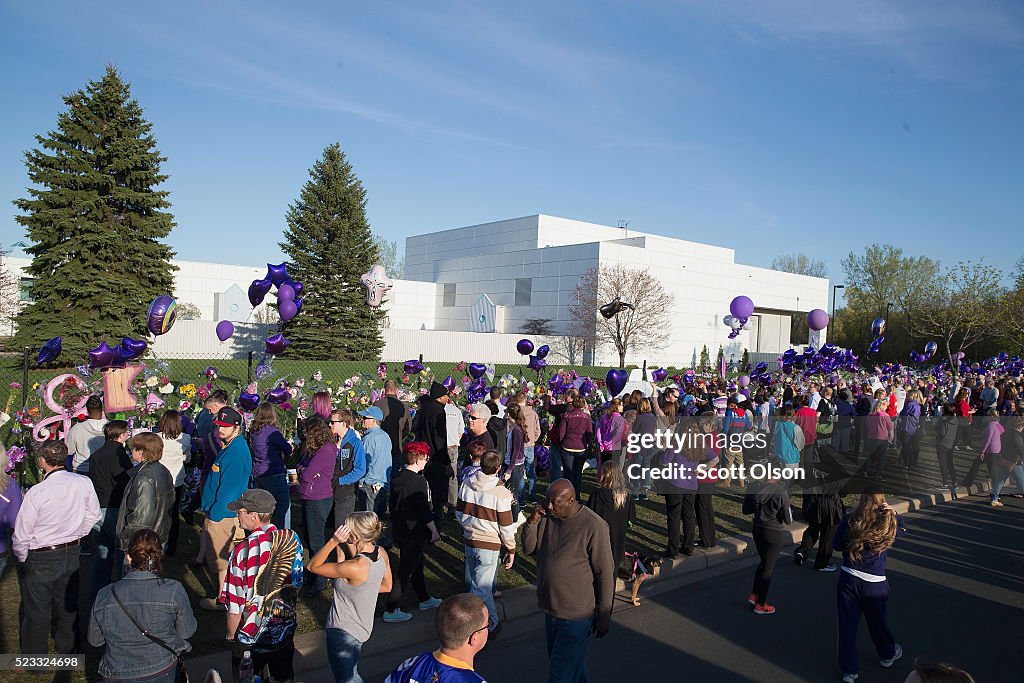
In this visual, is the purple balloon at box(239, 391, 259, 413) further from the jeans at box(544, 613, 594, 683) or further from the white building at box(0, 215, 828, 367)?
the white building at box(0, 215, 828, 367)

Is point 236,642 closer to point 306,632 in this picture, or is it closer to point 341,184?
point 306,632

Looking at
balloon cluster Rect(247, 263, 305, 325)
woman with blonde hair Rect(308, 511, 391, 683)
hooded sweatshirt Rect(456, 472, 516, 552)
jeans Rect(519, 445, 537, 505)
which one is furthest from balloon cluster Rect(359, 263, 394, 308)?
woman with blonde hair Rect(308, 511, 391, 683)

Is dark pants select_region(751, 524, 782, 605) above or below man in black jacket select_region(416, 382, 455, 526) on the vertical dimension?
below

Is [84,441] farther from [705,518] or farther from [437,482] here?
[705,518]

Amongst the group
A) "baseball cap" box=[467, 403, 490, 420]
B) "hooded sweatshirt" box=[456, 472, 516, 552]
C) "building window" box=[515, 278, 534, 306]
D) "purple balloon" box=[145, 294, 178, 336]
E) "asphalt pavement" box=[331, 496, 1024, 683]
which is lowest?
"asphalt pavement" box=[331, 496, 1024, 683]

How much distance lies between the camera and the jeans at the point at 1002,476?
459 inches

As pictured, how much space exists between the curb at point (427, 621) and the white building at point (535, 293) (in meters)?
33.9

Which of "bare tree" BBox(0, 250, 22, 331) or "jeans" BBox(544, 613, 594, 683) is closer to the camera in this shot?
"jeans" BBox(544, 613, 594, 683)

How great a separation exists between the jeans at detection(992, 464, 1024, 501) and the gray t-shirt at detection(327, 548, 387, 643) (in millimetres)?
11839

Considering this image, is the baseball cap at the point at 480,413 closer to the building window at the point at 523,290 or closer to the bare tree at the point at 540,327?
the bare tree at the point at 540,327

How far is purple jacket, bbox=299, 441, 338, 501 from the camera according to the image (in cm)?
637

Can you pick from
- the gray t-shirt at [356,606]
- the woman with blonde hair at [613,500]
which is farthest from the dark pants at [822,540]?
the gray t-shirt at [356,606]

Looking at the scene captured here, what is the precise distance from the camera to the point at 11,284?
34.9 metres

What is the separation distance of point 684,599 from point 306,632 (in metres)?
3.83
